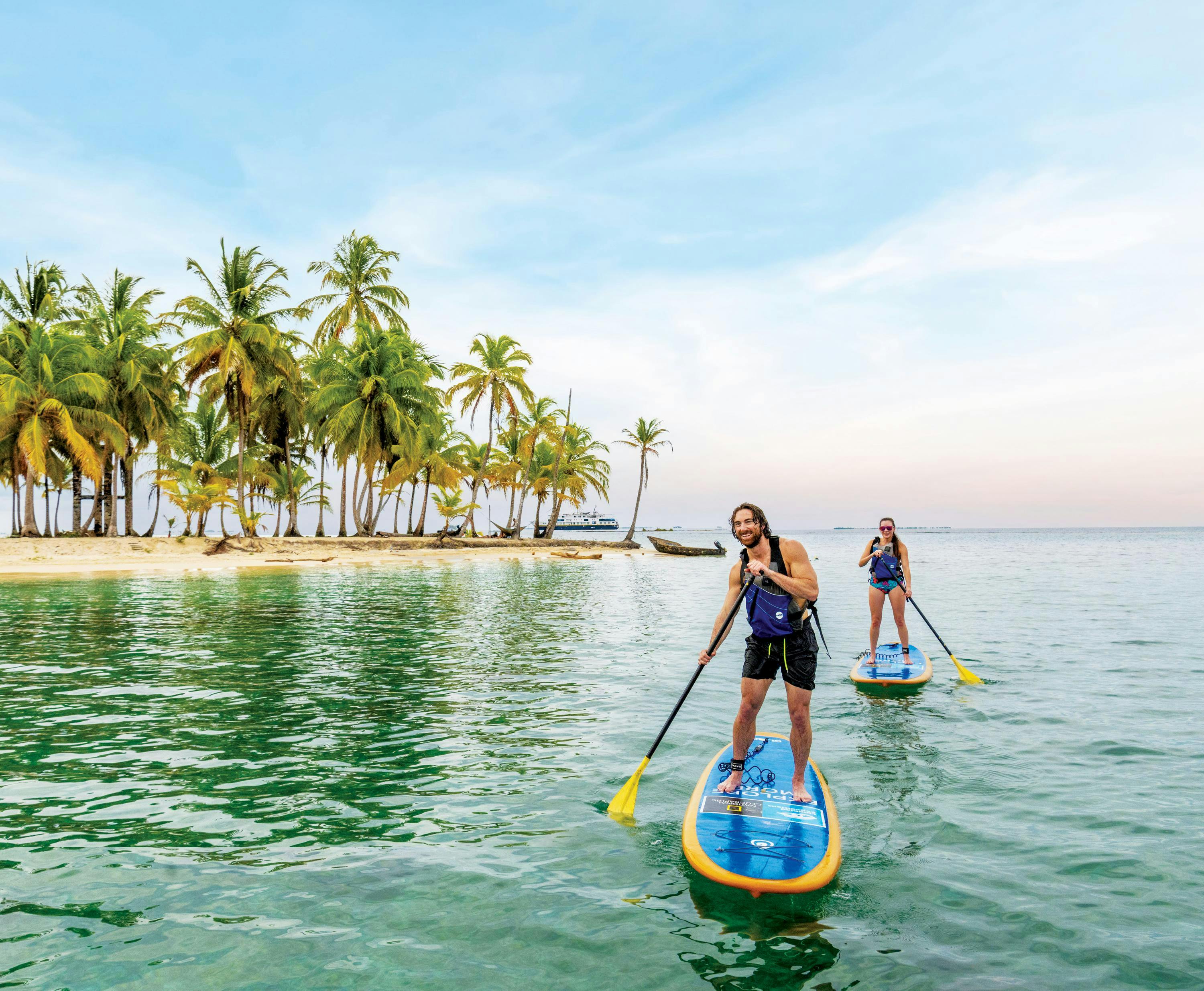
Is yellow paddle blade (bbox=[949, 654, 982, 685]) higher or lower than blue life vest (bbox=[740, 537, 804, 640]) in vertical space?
lower

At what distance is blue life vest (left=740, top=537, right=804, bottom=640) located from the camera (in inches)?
217

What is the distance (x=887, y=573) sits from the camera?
11.1 metres

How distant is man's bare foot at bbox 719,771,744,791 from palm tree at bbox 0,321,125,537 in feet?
125

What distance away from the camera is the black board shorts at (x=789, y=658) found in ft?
18.2

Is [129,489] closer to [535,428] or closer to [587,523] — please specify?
[535,428]

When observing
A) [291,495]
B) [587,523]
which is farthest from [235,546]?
[587,523]

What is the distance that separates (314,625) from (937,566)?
4209 cm

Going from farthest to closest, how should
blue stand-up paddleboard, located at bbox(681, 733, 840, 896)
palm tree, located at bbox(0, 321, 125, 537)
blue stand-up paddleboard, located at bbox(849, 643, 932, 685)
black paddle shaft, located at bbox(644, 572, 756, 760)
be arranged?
palm tree, located at bbox(0, 321, 125, 537) < blue stand-up paddleboard, located at bbox(849, 643, 932, 685) < black paddle shaft, located at bbox(644, 572, 756, 760) < blue stand-up paddleboard, located at bbox(681, 733, 840, 896)

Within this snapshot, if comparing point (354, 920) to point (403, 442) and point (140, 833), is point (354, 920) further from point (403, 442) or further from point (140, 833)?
point (403, 442)

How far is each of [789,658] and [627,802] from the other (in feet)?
6.19

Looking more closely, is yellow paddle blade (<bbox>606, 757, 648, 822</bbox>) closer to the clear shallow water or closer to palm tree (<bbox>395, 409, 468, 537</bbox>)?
the clear shallow water

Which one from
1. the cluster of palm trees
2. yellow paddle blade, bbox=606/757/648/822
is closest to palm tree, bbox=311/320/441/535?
the cluster of palm trees

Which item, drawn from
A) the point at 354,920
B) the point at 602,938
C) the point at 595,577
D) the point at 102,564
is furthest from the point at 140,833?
the point at 102,564

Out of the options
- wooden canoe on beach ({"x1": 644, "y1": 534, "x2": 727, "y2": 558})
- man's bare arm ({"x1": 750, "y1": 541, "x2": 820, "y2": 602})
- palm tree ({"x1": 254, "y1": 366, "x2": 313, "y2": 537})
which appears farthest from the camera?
wooden canoe on beach ({"x1": 644, "y1": 534, "x2": 727, "y2": 558})
